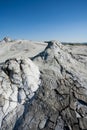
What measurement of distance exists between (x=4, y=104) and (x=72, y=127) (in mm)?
3278

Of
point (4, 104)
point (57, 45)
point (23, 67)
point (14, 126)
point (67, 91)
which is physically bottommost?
point (14, 126)

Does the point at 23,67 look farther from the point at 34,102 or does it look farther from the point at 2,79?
the point at 34,102

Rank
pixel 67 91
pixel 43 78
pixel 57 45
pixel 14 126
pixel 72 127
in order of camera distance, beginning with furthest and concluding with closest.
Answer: pixel 57 45 < pixel 43 78 < pixel 67 91 < pixel 14 126 < pixel 72 127

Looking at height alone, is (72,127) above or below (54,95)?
below

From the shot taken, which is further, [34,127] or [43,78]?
[43,78]

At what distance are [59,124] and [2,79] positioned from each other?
3830 mm

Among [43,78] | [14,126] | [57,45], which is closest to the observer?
[14,126]

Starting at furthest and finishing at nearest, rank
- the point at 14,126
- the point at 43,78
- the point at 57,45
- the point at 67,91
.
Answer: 1. the point at 57,45
2. the point at 43,78
3. the point at 67,91
4. the point at 14,126

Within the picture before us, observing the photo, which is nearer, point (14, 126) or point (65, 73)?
point (14, 126)

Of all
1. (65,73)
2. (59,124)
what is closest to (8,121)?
(59,124)

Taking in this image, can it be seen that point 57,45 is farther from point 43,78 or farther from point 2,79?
point 2,79

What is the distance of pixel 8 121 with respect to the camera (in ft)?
30.2

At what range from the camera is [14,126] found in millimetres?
9023

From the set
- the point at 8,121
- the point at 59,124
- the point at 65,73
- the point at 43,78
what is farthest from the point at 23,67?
the point at 59,124
